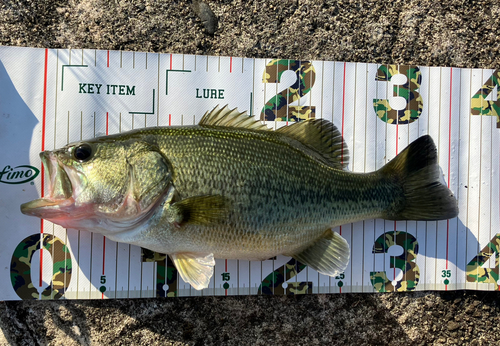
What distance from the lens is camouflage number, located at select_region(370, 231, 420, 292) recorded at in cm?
218

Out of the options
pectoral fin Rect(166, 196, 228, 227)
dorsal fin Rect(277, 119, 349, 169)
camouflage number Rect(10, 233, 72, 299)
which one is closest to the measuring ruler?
camouflage number Rect(10, 233, 72, 299)

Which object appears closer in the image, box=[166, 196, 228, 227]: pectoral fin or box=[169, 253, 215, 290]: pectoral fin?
box=[166, 196, 228, 227]: pectoral fin

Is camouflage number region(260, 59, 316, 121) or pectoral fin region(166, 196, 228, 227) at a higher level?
camouflage number region(260, 59, 316, 121)

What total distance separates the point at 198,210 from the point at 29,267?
1.22 metres

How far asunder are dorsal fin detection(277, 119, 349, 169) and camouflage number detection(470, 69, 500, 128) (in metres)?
1.05

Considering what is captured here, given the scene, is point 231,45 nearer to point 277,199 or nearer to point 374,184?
point 277,199

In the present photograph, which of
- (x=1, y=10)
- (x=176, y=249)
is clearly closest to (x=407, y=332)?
(x=176, y=249)

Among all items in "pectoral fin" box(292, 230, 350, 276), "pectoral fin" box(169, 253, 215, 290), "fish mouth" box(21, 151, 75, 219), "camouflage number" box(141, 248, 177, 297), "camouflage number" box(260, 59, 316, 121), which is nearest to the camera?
"fish mouth" box(21, 151, 75, 219)

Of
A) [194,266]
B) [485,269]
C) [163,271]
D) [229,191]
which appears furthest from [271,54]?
[485,269]

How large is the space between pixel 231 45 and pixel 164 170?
104 centimetres

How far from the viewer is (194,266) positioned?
6.09ft

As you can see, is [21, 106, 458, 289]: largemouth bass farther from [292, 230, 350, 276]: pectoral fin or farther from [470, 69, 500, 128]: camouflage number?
[470, 69, 500, 128]: camouflage number

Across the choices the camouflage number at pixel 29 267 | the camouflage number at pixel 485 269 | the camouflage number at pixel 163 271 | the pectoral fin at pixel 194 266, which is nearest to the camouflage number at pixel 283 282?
the pectoral fin at pixel 194 266

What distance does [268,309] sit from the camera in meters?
2.15
